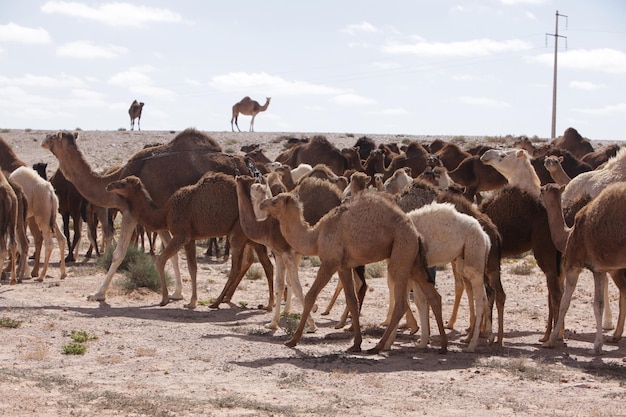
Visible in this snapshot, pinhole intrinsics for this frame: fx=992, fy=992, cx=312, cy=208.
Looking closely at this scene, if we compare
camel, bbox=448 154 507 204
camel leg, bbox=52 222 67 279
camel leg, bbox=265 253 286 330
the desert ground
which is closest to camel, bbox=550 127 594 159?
camel, bbox=448 154 507 204

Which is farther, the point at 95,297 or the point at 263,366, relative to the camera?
the point at 95,297

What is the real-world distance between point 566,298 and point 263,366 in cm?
384

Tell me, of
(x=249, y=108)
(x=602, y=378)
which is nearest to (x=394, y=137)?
(x=249, y=108)

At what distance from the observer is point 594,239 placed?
11328 millimetres

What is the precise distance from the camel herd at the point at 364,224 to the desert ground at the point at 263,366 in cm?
41

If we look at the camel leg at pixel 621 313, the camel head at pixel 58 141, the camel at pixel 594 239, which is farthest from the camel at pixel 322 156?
the camel at pixel 594 239

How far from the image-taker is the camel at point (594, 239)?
1112cm

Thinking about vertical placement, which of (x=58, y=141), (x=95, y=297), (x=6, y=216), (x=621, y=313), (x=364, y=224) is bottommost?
(x=95, y=297)

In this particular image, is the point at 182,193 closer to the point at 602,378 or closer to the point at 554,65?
the point at 602,378

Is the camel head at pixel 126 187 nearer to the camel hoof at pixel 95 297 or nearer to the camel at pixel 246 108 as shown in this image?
the camel hoof at pixel 95 297

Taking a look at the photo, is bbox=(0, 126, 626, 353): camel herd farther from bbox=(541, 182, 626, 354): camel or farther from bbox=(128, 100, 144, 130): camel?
bbox=(128, 100, 144, 130): camel

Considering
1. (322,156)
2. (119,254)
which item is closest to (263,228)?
(119,254)

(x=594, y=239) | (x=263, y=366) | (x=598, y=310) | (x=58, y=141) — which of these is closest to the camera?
(x=263, y=366)

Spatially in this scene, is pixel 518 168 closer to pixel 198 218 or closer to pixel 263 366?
pixel 198 218
